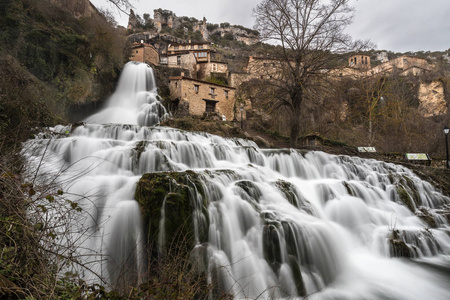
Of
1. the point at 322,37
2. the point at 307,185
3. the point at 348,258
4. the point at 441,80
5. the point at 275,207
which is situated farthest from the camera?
the point at 441,80

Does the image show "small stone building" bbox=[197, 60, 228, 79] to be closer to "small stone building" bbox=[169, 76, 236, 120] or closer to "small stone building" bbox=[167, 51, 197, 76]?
"small stone building" bbox=[167, 51, 197, 76]

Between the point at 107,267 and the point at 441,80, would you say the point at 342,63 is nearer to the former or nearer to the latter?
the point at 107,267

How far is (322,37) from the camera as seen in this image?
13.0 metres

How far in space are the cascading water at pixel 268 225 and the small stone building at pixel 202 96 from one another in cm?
1720

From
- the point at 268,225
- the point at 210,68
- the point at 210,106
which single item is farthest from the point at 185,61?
the point at 268,225

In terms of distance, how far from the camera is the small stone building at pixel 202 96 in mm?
25922

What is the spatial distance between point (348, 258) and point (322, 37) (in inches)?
480

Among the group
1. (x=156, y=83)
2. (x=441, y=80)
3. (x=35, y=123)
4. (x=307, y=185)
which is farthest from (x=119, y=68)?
(x=441, y=80)

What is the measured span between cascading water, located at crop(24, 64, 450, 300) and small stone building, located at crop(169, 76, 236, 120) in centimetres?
1720

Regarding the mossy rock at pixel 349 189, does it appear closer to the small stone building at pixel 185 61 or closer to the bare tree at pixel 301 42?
the bare tree at pixel 301 42

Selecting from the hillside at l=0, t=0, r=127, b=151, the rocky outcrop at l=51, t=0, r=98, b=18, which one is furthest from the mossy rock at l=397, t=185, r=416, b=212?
the rocky outcrop at l=51, t=0, r=98, b=18

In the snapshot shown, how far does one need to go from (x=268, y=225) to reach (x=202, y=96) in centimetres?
2405

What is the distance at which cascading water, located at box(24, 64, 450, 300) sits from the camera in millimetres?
4168

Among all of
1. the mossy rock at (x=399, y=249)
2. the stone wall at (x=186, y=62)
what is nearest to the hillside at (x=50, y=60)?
the mossy rock at (x=399, y=249)
